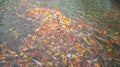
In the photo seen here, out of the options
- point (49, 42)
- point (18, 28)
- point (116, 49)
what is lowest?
point (116, 49)

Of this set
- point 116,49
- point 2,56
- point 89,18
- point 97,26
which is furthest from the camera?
point 89,18

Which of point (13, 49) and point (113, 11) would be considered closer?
point (13, 49)

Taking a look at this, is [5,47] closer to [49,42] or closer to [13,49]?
[13,49]

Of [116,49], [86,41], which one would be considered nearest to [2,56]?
[86,41]

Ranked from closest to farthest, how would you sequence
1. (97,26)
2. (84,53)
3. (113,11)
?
(84,53), (97,26), (113,11)

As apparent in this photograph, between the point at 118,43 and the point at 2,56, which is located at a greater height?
the point at 2,56

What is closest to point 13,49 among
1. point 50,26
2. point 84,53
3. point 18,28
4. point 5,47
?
point 5,47

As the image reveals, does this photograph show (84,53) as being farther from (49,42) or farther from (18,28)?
(18,28)
